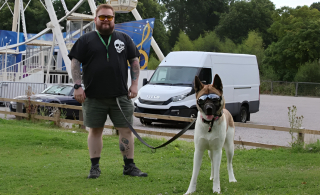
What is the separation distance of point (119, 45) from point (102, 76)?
494 mm

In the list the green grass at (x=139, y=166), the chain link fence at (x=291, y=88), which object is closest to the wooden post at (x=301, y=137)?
the green grass at (x=139, y=166)

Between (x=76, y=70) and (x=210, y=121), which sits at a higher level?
(x=76, y=70)

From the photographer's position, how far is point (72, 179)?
5.82 metres

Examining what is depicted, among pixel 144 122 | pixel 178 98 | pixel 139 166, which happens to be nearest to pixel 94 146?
pixel 139 166

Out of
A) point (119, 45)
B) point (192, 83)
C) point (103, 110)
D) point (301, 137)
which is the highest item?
point (119, 45)

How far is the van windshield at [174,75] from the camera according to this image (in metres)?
14.8

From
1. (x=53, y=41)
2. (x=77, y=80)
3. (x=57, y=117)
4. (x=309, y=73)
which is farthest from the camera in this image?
(x=309, y=73)

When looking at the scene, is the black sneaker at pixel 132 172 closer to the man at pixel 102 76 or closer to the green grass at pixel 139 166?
the man at pixel 102 76

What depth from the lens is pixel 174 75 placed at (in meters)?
15.2

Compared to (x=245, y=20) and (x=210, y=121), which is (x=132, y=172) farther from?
(x=245, y=20)

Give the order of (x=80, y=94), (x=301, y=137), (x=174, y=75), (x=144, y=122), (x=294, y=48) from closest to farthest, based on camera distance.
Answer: (x=80, y=94), (x=301, y=137), (x=144, y=122), (x=174, y=75), (x=294, y=48)

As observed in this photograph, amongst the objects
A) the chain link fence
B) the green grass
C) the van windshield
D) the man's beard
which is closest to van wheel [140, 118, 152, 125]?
the van windshield

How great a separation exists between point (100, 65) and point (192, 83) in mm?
9065

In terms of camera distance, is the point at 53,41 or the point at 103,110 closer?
the point at 103,110
